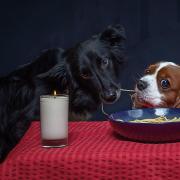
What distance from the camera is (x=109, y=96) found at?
2.08m

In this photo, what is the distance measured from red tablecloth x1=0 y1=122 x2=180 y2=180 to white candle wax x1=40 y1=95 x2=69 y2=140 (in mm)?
47

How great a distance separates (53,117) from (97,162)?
0.22m

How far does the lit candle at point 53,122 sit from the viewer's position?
1.27 meters

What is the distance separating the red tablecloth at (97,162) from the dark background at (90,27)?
0.90 m

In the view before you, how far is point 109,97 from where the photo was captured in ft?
6.84

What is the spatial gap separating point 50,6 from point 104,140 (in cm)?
100

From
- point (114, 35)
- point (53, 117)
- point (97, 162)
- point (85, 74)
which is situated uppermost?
point (114, 35)

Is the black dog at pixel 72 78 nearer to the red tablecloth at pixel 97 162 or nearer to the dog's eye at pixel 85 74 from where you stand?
the dog's eye at pixel 85 74

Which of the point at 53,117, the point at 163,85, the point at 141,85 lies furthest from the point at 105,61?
the point at 53,117

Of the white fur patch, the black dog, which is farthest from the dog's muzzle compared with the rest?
the white fur patch

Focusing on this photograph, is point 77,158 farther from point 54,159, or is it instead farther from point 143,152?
point 143,152

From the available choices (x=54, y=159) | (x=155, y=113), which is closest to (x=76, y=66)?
(x=155, y=113)

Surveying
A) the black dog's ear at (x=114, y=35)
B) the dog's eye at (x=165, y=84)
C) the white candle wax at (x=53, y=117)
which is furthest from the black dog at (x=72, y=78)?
the white candle wax at (x=53, y=117)

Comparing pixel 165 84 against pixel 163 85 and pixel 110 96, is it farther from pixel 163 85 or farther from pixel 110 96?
pixel 110 96
